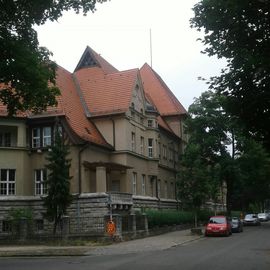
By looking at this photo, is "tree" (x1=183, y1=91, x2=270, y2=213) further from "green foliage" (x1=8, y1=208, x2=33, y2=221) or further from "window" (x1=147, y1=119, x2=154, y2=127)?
"green foliage" (x1=8, y1=208, x2=33, y2=221)

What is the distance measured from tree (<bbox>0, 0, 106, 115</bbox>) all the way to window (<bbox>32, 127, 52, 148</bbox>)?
58.9 ft

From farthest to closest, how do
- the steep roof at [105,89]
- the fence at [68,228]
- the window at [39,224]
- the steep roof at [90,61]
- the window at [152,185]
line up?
1. the steep roof at [90,61]
2. the window at [152,185]
3. the steep roof at [105,89]
4. the window at [39,224]
5. the fence at [68,228]

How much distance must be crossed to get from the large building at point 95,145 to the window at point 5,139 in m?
0.07

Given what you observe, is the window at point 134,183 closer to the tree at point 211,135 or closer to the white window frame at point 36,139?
the white window frame at point 36,139

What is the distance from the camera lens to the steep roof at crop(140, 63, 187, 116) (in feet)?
200

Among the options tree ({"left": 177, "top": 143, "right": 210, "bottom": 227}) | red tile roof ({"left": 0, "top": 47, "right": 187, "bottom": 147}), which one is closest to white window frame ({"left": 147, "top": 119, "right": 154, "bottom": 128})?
red tile roof ({"left": 0, "top": 47, "right": 187, "bottom": 147})

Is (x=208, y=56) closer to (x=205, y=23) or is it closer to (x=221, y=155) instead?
(x=205, y=23)

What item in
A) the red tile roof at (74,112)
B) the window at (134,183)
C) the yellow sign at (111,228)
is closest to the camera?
the yellow sign at (111,228)

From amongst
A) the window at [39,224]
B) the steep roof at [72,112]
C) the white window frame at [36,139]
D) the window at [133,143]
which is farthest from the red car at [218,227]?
the white window frame at [36,139]

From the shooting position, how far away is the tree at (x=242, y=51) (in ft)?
56.1

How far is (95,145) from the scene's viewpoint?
39562mm

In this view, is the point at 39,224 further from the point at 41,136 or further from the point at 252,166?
the point at 252,166

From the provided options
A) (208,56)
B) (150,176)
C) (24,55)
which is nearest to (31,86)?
(24,55)

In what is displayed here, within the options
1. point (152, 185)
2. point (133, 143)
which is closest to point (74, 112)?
point (133, 143)
